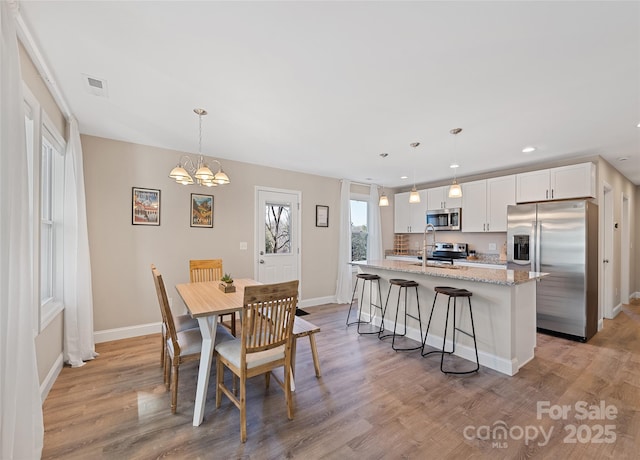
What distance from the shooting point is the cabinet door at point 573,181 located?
3.81m

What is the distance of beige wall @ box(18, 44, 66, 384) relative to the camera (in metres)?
1.92

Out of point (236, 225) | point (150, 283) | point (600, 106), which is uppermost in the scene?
point (600, 106)

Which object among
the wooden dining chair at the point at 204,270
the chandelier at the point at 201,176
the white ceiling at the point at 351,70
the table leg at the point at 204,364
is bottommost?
the table leg at the point at 204,364

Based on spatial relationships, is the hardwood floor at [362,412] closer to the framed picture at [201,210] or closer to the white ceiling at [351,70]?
the framed picture at [201,210]

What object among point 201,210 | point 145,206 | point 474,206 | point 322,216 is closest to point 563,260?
point 474,206

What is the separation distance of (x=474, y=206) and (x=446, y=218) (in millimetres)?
566

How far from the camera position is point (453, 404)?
7.43 feet

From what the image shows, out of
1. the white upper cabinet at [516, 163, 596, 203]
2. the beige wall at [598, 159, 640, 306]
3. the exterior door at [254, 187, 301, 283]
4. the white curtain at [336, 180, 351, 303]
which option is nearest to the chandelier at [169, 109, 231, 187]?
the exterior door at [254, 187, 301, 283]

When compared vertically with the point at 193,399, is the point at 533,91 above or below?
above

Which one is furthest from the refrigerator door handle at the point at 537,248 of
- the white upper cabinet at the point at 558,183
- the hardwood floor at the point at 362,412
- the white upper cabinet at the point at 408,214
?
the white upper cabinet at the point at 408,214

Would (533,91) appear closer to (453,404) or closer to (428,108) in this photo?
(428,108)

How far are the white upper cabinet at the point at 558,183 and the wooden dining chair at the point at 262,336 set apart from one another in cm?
422

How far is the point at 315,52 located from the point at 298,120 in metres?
1.09

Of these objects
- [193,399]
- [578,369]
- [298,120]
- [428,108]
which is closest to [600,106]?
[428,108]
